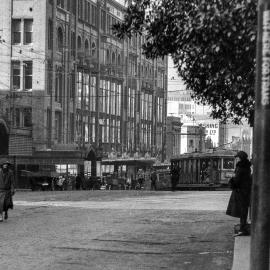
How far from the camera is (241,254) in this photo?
11.1 metres

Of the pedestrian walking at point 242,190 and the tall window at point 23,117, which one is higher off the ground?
the tall window at point 23,117

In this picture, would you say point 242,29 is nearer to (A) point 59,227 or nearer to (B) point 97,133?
(A) point 59,227

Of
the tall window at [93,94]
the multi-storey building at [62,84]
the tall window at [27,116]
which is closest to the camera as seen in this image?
the multi-storey building at [62,84]

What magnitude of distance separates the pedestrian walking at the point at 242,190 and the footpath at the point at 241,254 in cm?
45

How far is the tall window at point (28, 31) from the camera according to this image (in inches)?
2344

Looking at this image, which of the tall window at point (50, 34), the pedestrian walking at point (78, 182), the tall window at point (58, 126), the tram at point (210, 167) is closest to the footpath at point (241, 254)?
the tram at point (210, 167)

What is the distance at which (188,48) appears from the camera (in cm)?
1036

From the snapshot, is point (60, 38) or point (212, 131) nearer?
point (60, 38)

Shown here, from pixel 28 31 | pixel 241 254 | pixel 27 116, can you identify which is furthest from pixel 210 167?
pixel 241 254

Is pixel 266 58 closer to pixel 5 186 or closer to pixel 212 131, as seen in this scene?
pixel 5 186

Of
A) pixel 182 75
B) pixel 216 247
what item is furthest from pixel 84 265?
pixel 182 75

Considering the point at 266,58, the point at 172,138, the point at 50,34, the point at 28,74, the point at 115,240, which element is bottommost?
the point at 115,240

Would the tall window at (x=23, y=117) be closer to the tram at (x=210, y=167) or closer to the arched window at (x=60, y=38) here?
the arched window at (x=60, y=38)

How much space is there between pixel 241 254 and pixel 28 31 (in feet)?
167
